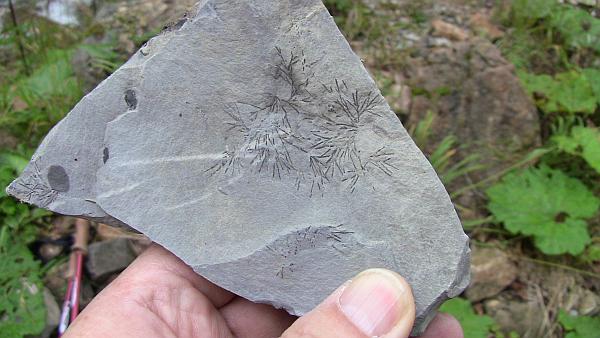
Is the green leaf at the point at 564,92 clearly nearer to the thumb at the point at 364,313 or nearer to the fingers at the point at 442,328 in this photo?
the fingers at the point at 442,328

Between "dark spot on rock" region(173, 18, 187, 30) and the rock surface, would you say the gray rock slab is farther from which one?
the rock surface

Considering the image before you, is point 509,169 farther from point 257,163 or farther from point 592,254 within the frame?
point 257,163

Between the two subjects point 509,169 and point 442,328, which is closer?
point 442,328

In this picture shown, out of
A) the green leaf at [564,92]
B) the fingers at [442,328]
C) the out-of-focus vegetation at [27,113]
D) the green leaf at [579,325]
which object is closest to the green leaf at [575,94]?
the green leaf at [564,92]

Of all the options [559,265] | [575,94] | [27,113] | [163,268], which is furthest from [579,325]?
[27,113]

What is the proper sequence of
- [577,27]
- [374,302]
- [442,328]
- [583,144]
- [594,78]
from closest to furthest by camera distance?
[374,302]
[442,328]
[583,144]
[594,78]
[577,27]
